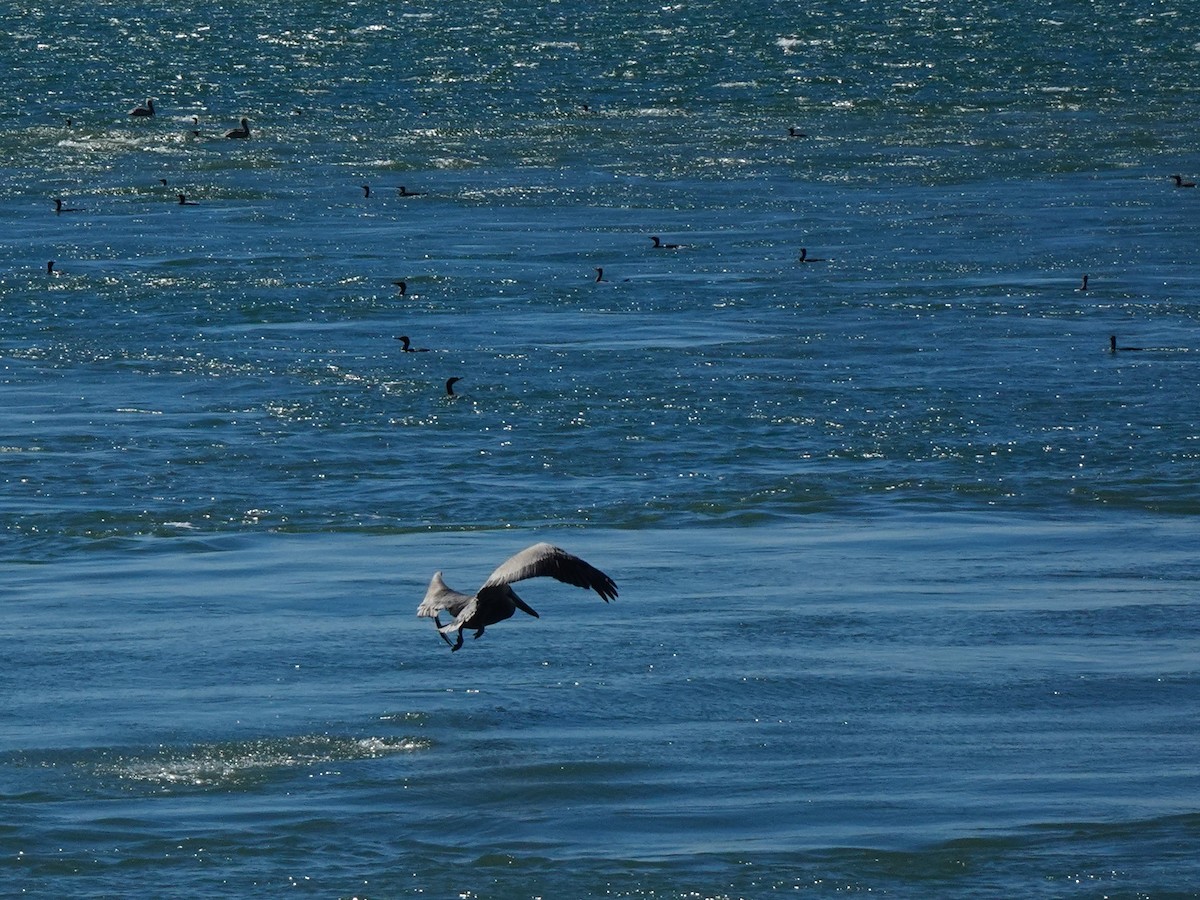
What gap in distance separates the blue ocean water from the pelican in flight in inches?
17.5

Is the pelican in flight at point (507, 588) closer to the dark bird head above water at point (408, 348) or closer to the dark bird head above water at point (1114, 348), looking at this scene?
the dark bird head above water at point (408, 348)

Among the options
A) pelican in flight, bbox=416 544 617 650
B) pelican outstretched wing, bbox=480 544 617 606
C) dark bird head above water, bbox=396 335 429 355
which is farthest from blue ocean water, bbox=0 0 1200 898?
pelican outstretched wing, bbox=480 544 617 606

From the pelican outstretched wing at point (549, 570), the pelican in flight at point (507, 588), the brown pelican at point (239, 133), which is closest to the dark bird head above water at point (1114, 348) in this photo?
the pelican in flight at point (507, 588)

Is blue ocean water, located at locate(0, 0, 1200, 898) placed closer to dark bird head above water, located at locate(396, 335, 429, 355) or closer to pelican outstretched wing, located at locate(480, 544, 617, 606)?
dark bird head above water, located at locate(396, 335, 429, 355)

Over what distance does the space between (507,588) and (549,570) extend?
294mm

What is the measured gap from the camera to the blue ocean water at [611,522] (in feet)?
32.4

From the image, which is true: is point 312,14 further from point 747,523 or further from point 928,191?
point 747,523

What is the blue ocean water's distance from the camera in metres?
9.89

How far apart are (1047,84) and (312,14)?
37660mm

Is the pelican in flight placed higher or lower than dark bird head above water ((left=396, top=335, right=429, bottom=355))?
lower

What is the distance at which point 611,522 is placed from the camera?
49.3ft

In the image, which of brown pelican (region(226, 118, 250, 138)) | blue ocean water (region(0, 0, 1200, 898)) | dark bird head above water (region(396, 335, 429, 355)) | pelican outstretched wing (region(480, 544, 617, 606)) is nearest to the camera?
blue ocean water (region(0, 0, 1200, 898))

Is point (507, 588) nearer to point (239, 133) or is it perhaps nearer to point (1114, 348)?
point (1114, 348)

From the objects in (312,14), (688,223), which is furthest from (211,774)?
(312,14)
